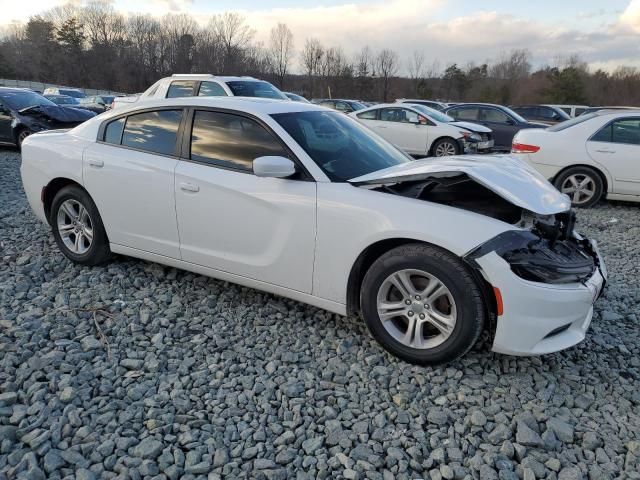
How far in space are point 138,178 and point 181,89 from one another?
22.0ft

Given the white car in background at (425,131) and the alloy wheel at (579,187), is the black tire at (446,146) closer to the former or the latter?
the white car in background at (425,131)

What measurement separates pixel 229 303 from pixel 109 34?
82.2m

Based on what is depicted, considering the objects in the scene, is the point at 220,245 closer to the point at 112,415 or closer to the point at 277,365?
the point at 277,365

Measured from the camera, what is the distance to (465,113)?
15125mm

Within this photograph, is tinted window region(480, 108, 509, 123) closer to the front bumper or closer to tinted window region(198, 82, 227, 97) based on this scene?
tinted window region(198, 82, 227, 97)

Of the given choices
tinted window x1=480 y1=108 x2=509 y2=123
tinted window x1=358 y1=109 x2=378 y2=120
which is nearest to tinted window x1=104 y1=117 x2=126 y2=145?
tinted window x1=358 y1=109 x2=378 y2=120

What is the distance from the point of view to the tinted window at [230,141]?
3.41m

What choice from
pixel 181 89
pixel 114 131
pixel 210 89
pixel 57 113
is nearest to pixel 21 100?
pixel 57 113

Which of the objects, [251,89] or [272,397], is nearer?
[272,397]

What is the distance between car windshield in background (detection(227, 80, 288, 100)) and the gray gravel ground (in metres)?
6.73

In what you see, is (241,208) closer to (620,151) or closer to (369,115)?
(620,151)

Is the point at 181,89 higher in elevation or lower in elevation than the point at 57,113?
higher

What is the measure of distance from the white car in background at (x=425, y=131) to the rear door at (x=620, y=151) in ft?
16.3

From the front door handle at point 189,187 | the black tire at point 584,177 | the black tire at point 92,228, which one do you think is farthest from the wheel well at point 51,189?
the black tire at point 584,177
